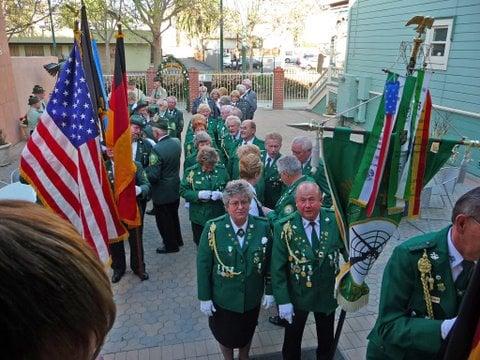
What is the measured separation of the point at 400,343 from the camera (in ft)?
6.88

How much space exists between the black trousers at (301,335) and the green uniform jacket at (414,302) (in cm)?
121

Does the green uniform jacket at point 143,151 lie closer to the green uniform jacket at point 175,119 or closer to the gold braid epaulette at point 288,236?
the green uniform jacket at point 175,119

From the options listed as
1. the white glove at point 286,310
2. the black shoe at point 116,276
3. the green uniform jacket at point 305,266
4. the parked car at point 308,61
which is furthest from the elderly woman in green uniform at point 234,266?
the parked car at point 308,61

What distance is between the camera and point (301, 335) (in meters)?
3.53

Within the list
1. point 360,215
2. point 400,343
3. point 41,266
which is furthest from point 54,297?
point 360,215

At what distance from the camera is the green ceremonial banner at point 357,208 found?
2.82 meters

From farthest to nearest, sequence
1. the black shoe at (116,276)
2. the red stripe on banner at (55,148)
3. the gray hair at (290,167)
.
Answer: the black shoe at (116,276) < the gray hair at (290,167) < the red stripe on banner at (55,148)

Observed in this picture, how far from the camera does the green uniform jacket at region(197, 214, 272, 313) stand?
3287 millimetres

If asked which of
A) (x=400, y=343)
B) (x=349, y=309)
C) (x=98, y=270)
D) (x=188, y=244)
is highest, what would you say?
(x=98, y=270)

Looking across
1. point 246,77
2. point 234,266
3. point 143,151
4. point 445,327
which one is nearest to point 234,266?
point 234,266

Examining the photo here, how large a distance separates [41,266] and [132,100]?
9242 millimetres

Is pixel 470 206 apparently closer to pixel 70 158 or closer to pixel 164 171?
pixel 70 158

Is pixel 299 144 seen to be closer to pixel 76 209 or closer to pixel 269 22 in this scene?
pixel 76 209

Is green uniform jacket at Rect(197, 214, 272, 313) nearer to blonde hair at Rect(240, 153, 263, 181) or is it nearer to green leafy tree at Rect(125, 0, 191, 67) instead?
blonde hair at Rect(240, 153, 263, 181)
